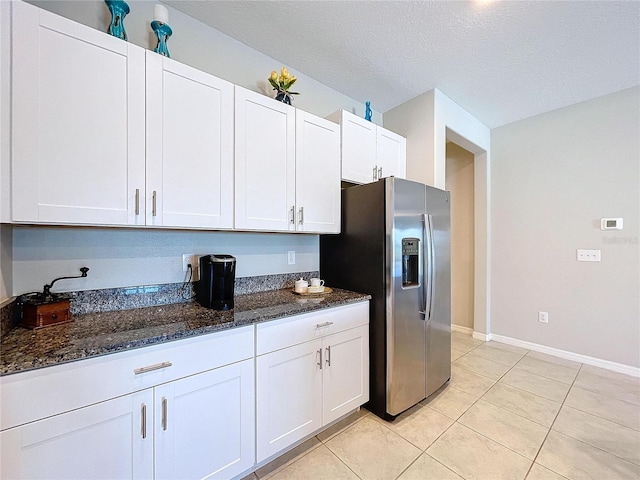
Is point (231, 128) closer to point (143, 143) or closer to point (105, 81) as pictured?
point (143, 143)

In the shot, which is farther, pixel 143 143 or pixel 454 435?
pixel 454 435

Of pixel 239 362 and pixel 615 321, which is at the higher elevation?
pixel 239 362

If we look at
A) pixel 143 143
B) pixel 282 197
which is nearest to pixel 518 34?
pixel 282 197

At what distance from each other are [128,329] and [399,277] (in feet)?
5.33

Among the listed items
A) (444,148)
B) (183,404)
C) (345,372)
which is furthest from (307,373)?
(444,148)

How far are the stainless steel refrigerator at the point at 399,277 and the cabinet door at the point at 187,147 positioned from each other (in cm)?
100

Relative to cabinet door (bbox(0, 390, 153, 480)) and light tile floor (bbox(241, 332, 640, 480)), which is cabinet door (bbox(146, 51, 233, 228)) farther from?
light tile floor (bbox(241, 332, 640, 480))

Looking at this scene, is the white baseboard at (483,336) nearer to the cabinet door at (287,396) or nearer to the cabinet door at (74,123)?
the cabinet door at (287,396)

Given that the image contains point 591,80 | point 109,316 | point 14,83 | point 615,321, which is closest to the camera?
point 14,83

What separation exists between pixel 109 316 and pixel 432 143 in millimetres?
2897

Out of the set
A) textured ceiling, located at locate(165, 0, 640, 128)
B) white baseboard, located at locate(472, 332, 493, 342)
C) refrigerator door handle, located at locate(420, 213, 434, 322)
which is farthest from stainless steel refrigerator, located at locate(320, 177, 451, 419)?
white baseboard, located at locate(472, 332, 493, 342)

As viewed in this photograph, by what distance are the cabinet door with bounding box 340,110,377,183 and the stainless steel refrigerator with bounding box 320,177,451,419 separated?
0.24 meters

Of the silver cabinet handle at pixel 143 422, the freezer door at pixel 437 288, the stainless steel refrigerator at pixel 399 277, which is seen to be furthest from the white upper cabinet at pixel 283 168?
the silver cabinet handle at pixel 143 422

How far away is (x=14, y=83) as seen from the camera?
41.4 inches
